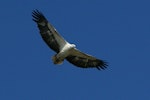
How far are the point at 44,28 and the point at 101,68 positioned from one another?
4.53 metres

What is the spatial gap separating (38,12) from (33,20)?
59cm

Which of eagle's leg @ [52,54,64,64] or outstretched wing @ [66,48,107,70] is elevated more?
outstretched wing @ [66,48,107,70]

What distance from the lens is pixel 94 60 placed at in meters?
81.4

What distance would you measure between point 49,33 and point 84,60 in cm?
290

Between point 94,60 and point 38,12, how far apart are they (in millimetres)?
4721

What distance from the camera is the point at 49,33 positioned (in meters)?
79.6

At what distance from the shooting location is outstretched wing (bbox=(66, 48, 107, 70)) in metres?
80.2

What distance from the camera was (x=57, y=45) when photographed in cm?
7931

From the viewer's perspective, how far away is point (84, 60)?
266 ft

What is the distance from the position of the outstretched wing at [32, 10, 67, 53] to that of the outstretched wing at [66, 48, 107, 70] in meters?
0.99

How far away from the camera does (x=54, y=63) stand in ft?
257

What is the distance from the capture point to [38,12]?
79.3 meters

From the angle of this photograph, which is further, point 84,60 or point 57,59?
point 84,60

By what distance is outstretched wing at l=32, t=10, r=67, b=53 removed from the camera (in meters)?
79.2
